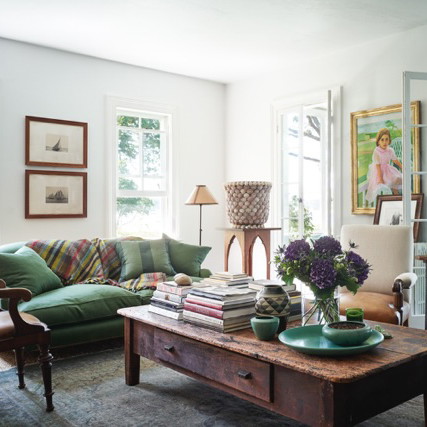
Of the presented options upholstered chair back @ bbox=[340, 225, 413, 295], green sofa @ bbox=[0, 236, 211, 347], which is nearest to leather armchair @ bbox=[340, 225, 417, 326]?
upholstered chair back @ bbox=[340, 225, 413, 295]

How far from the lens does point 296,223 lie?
5.18 metres

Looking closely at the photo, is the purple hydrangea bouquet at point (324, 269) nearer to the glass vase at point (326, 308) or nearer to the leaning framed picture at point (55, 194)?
the glass vase at point (326, 308)

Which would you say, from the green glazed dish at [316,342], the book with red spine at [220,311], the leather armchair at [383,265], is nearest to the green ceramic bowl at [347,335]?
the green glazed dish at [316,342]

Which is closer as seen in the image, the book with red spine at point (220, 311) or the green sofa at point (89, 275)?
the book with red spine at point (220, 311)

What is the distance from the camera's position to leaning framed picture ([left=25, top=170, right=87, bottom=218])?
14.8ft

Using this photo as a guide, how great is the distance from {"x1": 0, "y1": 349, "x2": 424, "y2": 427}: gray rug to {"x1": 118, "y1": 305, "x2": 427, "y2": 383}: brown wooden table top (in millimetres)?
431

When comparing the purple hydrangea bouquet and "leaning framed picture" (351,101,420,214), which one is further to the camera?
"leaning framed picture" (351,101,420,214)

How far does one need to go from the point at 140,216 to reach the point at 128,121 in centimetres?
104

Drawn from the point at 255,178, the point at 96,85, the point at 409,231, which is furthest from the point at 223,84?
the point at 409,231

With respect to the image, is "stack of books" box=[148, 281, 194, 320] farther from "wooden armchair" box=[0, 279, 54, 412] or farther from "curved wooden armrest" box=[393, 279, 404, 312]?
"curved wooden armrest" box=[393, 279, 404, 312]

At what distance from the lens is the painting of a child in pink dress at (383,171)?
4.26 m

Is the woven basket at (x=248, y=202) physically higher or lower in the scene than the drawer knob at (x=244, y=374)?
higher

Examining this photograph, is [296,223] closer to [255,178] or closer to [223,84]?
[255,178]

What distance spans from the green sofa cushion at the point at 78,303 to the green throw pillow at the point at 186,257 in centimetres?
79
